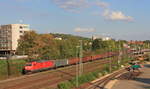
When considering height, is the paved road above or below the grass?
below

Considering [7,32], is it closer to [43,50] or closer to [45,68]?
[43,50]

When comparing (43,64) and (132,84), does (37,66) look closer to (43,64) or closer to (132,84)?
(43,64)

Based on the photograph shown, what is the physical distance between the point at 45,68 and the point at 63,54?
29275 mm

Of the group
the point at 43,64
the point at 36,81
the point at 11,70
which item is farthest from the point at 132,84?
the point at 11,70

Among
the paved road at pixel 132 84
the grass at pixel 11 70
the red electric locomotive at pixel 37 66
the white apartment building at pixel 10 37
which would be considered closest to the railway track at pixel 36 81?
the red electric locomotive at pixel 37 66

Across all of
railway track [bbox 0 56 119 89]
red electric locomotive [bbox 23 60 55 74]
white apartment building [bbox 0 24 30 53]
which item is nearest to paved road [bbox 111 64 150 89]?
railway track [bbox 0 56 119 89]

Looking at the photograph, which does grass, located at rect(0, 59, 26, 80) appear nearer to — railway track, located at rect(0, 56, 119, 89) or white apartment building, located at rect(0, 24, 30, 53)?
railway track, located at rect(0, 56, 119, 89)

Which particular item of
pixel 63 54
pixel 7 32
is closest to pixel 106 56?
pixel 63 54

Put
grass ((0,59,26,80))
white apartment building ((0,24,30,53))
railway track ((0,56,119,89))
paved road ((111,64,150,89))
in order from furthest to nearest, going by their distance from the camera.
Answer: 1. white apartment building ((0,24,30,53))
2. grass ((0,59,26,80))
3. railway track ((0,56,119,89))
4. paved road ((111,64,150,89))

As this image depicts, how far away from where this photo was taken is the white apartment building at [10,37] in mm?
110312

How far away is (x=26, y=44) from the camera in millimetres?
68625

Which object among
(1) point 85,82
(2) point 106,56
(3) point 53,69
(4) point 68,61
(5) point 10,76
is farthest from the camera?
(2) point 106,56

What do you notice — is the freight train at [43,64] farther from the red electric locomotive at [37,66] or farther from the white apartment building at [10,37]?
the white apartment building at [10,37]

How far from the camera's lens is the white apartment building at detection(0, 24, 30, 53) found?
110312mm
